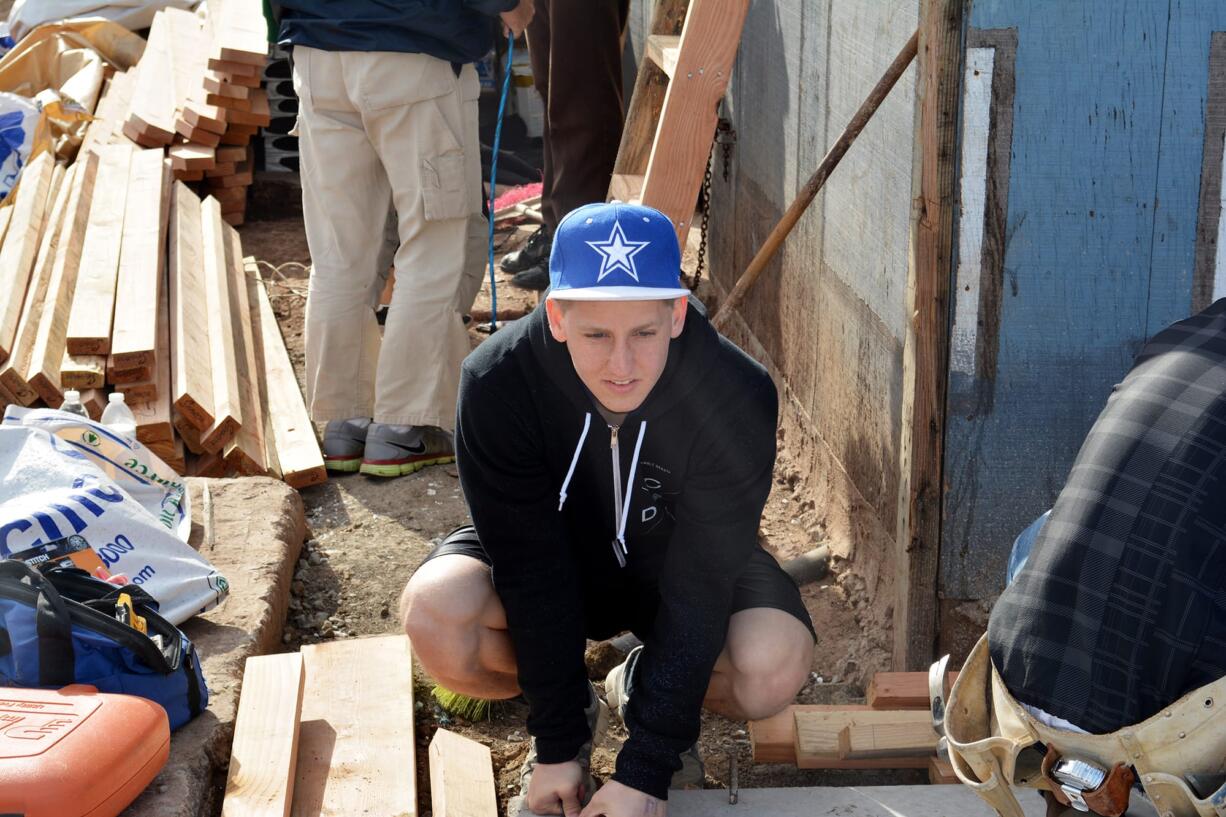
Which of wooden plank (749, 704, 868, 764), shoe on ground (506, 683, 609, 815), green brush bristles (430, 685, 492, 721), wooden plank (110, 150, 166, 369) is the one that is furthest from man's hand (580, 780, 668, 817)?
wooden plank (110, 150, 166, 369)

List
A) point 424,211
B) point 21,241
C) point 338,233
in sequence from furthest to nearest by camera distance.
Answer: point 21,241, point 338,233, point 424,211

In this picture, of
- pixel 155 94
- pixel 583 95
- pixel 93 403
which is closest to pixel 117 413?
pixel 93 403

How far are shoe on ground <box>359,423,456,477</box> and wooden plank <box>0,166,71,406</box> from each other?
1.14m

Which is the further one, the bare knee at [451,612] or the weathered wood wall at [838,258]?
the weathered wood wall at [838,258]

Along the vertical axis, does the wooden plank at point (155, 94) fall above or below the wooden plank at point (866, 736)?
above

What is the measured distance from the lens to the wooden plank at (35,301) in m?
4.54

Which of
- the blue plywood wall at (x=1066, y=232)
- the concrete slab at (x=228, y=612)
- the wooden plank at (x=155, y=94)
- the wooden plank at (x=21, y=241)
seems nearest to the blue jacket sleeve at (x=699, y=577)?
the blue plywood wall at (x=1066, y=232)

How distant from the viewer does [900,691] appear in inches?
121

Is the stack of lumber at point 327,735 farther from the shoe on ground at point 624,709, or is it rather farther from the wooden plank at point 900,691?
the wooden plank at point 900,691

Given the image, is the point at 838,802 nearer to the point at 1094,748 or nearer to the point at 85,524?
the point at 1094,748

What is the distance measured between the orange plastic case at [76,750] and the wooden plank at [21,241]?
2461 millimetres

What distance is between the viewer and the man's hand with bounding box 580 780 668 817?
2600mm

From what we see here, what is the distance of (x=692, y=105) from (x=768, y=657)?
160cm

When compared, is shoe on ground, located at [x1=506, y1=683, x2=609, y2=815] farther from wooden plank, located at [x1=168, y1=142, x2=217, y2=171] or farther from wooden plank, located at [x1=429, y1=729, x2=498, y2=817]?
wooden plank, located at [x1=168, y1=142, x2=217, y2=171]
